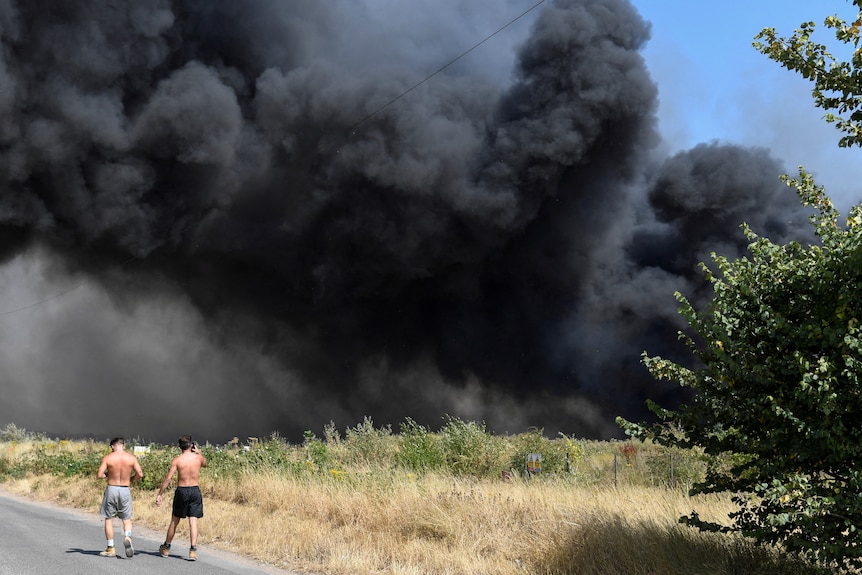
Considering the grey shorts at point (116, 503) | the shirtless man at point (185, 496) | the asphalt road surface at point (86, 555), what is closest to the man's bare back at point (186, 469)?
the shirtless man at point (185, 496)

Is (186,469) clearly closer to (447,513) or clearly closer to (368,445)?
(447,513)

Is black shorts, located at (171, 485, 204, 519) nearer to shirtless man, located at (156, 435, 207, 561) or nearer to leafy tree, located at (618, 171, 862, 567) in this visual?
shirtless man, located at (156, 435, 207, 561)

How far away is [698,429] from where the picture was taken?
6312 millimetres

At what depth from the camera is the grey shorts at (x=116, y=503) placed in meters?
8.67

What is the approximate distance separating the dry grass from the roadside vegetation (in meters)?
0.02

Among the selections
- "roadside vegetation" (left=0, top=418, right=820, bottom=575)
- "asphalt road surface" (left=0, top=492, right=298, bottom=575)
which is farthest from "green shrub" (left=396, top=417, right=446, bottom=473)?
"asphalt road surface" (left=0, top=492, right=298, bottom=575)

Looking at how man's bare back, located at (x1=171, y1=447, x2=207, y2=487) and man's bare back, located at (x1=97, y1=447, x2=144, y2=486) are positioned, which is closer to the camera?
man's bare back, located at (x1=171, y1=447, x2=207, y2=487)

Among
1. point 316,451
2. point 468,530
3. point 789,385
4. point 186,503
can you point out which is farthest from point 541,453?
point 789,385

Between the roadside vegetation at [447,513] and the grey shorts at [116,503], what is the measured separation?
4.03 feet

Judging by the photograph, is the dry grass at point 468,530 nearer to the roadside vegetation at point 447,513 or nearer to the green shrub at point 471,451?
the roadside vegetation at point 447,513

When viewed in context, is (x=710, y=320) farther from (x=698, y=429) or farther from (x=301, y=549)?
(x=301, y=549)

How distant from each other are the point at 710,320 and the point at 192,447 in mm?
6756

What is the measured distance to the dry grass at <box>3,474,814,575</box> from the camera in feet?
22.0

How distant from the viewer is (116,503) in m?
8.72
